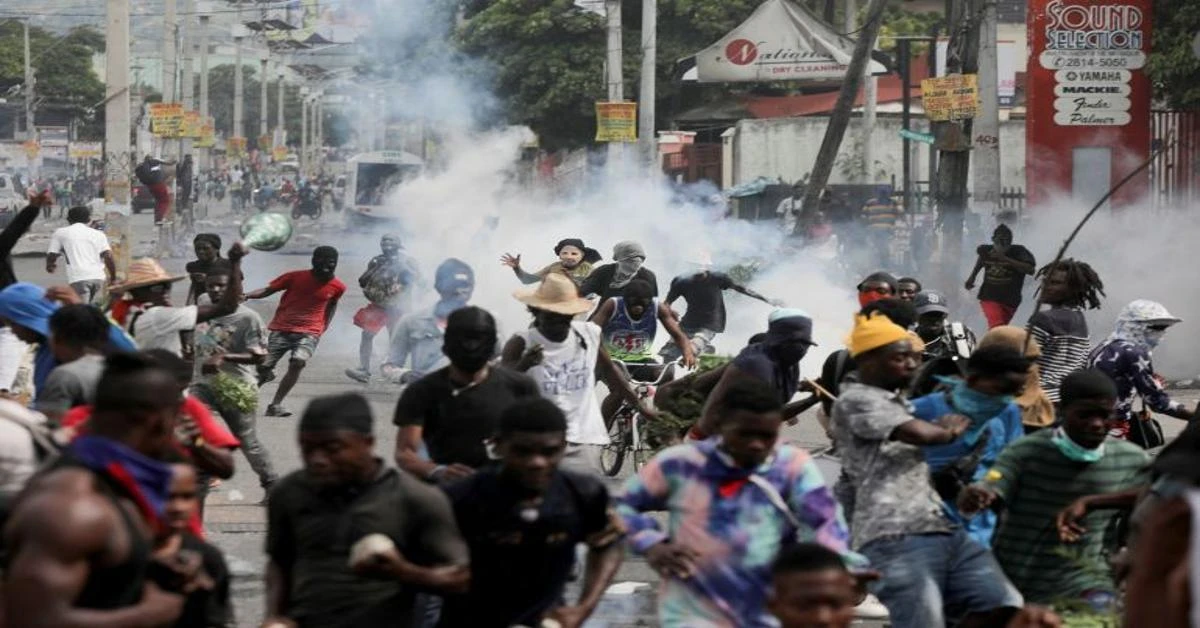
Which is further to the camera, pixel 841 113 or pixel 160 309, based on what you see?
pixel 841 113

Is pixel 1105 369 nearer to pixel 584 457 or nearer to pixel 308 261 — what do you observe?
pixel 584 457

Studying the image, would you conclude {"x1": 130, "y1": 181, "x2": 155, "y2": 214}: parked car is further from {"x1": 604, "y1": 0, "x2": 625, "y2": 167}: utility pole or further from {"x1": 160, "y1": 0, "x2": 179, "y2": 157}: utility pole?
{"x1": 604, "y1": 0, "x2": 625, "y2": 167}: utility pole

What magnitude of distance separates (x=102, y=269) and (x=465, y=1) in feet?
83.6

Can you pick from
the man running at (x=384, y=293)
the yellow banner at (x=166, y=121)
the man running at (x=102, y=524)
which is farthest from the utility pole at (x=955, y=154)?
the yellow banner at (x=166, y=121)

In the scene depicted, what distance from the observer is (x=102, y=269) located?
20.8 metres

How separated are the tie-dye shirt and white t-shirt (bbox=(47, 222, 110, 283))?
15.7 m

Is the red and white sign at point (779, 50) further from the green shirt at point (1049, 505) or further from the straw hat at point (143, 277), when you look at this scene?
the green shirt at point (1049, 505)

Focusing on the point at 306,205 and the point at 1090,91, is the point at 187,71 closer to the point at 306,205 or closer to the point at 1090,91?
the point at 306,205

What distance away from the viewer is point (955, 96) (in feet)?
70.4

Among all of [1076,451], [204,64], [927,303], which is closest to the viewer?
[1076,451]

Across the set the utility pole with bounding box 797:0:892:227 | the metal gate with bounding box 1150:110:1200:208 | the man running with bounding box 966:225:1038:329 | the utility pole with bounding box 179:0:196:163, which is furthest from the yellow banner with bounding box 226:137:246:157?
the man running with bounding box 966:225:1038:329

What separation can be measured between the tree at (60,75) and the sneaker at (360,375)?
75.8 meters

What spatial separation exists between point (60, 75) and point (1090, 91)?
78.6m

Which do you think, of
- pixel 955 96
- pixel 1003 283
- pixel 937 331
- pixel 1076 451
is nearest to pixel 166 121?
pixel 955 96
